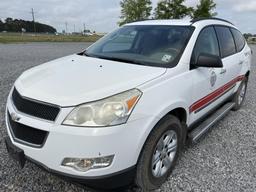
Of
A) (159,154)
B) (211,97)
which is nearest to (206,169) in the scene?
(159,154)

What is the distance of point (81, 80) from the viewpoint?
2.35m

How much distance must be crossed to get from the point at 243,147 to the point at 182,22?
2.00m

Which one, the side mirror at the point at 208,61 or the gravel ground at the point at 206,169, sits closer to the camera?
the gravel ground at the point at 206,169

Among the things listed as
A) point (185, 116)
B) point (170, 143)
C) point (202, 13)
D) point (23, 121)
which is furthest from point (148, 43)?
point (202, 13)

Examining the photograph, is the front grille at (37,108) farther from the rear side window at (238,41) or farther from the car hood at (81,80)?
the rear side window at (238,41)

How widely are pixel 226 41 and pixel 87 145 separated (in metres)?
3.21

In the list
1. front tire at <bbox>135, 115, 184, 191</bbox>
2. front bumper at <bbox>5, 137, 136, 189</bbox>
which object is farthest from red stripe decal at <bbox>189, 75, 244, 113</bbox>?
front bumper at <bbox>5, 137, 136, 189</bbox>

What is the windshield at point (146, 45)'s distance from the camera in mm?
2928

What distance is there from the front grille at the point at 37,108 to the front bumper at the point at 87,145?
0.14 ft

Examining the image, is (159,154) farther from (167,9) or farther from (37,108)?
(167,9)

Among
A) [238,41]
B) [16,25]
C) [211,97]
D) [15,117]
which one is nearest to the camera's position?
[15,117]

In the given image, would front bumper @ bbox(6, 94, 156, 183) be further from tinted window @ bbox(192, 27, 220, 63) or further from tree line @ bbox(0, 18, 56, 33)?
tree line @ bbox(0, 18, 56, 33)

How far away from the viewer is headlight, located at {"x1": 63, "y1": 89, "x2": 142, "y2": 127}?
6.48 feet

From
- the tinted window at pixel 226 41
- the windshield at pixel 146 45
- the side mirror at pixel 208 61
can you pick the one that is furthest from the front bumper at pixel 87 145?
the tinted window at pixel 226 41
